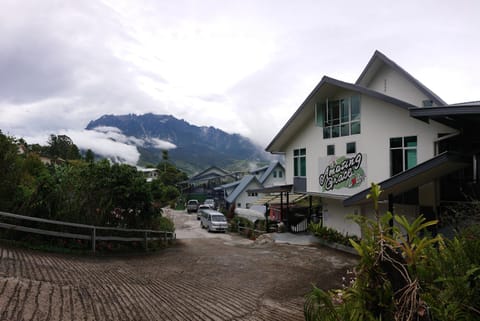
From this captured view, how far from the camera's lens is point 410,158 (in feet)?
47.4

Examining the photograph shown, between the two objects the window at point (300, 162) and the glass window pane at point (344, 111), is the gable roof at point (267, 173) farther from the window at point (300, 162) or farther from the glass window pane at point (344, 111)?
the glass window pane at point (344, 111)

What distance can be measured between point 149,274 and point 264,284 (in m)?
3.23

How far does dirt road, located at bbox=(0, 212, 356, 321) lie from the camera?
506 cm

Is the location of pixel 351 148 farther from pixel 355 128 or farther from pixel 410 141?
pixel 410 141

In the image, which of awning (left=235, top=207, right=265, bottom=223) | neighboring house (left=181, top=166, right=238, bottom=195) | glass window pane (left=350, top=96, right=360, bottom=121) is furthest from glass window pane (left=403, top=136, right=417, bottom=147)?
neighboring house (left=181, top=166, right=238, bottom=195)

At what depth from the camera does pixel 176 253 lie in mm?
13562

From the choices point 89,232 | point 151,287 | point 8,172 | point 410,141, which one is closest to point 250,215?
point 410,141

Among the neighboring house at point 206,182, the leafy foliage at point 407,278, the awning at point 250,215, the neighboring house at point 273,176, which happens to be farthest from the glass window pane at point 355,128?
the neighboring house at point 206,182

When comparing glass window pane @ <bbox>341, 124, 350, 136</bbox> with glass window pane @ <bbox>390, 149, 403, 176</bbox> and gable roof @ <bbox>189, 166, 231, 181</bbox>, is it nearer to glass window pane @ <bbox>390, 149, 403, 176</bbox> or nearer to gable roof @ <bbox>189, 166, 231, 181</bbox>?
glass window pane @ <bbox>390, 149, 403, 176</bbox>

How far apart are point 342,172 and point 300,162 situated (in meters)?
4.15

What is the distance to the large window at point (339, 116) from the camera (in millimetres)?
17156

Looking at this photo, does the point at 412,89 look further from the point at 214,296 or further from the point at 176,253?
the point at 214,296

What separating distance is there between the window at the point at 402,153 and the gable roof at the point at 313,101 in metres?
1.64

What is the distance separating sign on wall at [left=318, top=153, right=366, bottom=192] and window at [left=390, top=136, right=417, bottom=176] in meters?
1.51
